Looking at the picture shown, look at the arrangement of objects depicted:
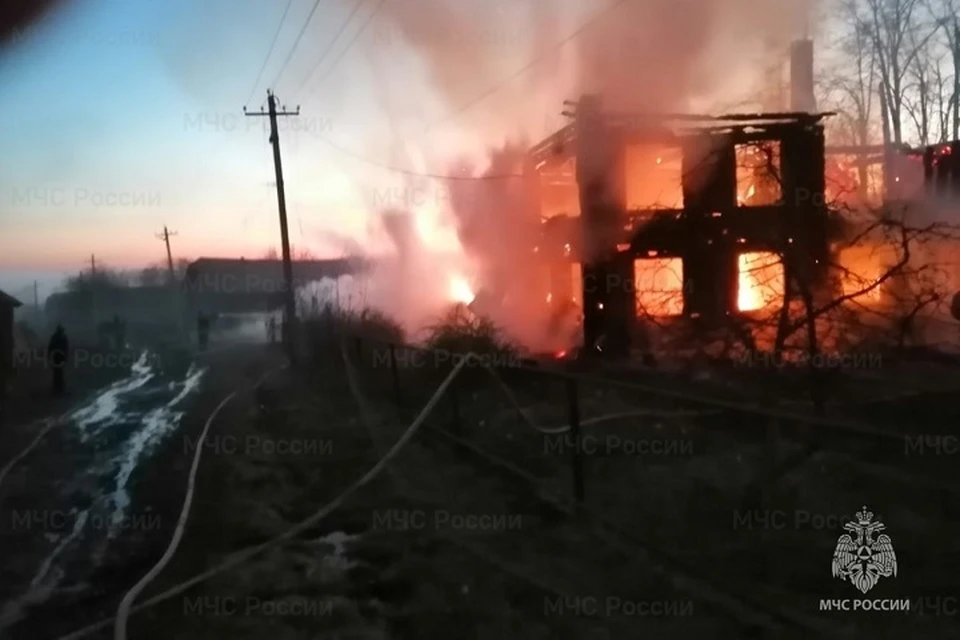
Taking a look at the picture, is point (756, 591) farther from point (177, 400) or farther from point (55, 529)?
point (177, 400)

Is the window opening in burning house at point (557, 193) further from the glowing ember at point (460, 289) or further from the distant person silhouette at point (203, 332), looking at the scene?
the distant person silhouette at point (203, 332)

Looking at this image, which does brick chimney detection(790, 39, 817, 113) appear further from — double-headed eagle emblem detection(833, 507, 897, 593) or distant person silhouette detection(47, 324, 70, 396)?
double-headed eagle emblem detection(833, 507, 897, 593)

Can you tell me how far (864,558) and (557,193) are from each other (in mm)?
23753

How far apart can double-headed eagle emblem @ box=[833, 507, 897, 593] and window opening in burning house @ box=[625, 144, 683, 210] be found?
59.3 ft

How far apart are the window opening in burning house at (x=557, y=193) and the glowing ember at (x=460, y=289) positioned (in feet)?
13.7

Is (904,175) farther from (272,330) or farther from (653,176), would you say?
(272,330)

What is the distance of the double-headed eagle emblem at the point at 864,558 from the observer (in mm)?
5281

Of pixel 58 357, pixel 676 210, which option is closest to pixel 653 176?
pixel 676 210

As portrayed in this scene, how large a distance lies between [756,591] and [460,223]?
27.2 m

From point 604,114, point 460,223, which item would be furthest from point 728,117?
point 460,223

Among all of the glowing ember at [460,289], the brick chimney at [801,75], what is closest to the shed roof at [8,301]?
the glowing ember at [460,289]

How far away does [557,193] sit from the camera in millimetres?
28625

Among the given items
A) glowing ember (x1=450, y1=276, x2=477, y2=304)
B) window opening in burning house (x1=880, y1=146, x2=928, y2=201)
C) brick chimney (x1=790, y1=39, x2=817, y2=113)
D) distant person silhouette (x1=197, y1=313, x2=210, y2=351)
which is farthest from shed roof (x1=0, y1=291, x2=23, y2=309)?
window opening in burning house (x1=880, y1=146, x2=928, y2=201)

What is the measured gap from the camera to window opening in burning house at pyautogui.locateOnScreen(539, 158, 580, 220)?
92.6 ft
